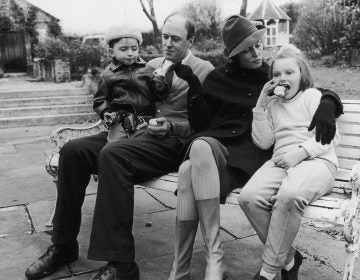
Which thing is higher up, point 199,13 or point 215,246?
point 199,13

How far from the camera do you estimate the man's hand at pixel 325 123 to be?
8.25ft

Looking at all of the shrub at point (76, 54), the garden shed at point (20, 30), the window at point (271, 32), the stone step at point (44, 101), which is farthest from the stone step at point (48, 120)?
the window at point (271, 32)

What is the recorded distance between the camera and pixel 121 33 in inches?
130

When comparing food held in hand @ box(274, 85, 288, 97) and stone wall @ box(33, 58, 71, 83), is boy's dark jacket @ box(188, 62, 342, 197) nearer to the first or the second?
food held in hand @ box(274, 85, 288, 97)

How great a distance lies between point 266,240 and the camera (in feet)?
8.26

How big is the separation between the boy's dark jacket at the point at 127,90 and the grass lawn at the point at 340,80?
6.55 metres

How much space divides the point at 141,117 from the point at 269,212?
1.23 metres

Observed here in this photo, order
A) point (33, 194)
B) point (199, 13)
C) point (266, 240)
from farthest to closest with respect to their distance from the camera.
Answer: point (199, 13), point (33, 194), point (266, 240)

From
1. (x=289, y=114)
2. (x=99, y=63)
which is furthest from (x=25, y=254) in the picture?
(x=99, y=63)

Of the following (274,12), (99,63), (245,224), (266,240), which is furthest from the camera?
(274,12)

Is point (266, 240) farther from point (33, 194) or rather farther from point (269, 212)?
point (33, 194)

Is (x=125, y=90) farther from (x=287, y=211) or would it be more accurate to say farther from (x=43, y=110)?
(x=43, y=110)

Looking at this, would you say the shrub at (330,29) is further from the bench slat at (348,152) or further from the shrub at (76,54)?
the bench slat at (348,152)

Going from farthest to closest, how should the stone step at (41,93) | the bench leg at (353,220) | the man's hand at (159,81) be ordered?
the stone step at (41,93), the man's hand at (159,81), the bench leg at (353,220)
